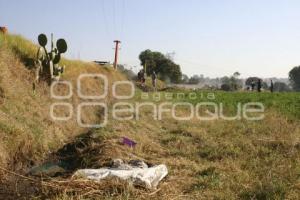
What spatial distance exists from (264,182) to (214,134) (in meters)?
5.22

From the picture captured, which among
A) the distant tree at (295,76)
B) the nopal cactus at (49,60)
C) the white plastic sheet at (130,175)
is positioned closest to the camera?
the white plastic sheet at (130,175)

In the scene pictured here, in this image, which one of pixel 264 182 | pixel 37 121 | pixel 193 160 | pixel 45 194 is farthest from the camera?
pixel 37 121

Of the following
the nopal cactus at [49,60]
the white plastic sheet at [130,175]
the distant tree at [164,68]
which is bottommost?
the white plastic sheet at [130,175]

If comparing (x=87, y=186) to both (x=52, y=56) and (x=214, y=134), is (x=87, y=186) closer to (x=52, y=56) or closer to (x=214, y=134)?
(x=214, y=134)

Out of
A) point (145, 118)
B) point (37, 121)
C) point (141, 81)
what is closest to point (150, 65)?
point (141, 81)

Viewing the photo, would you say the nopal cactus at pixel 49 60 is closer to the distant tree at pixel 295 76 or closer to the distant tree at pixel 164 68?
the distant tree at pixel 164 68

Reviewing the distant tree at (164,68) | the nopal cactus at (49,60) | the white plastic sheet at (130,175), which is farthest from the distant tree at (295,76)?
the white plastic sheet at (130,175)

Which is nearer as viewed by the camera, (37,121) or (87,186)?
(87,186)

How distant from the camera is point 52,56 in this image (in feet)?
41.8

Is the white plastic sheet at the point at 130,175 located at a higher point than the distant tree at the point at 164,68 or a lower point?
lower

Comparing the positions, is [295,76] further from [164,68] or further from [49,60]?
[49,60]

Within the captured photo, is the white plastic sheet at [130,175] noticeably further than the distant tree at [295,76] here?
No

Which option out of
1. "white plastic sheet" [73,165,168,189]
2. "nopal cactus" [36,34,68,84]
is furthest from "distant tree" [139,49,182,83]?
"white plastic sheet" [73,165,168,189]

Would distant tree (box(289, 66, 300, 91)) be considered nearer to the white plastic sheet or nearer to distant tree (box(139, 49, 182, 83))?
distant tree (box(139, 49, 182, 83))
